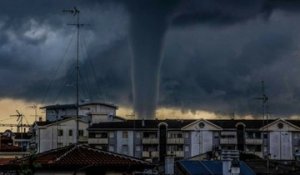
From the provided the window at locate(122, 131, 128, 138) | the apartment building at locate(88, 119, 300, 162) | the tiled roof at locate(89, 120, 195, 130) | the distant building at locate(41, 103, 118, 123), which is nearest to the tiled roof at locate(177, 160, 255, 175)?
the apartment building at locate(88, 119, 300, 162)

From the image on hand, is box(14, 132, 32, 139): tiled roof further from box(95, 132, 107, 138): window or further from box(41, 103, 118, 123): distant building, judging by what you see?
box(95, 132, 107, 138): window

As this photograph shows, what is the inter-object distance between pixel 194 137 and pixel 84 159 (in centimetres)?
→ 8885

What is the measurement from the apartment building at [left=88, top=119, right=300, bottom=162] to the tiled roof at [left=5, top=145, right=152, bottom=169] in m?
86.3

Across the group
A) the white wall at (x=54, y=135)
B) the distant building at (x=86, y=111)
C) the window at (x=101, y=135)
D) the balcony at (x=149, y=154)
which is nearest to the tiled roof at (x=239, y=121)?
the balcony at (x=149, y=154)

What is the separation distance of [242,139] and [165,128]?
1255 centimetres

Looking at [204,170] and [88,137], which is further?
[88,137]

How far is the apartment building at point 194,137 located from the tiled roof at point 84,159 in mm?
86339

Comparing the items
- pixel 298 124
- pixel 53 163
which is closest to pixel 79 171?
pixel 53 163

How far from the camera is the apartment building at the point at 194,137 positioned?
108 m

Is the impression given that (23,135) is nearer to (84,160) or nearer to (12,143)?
(12,143)

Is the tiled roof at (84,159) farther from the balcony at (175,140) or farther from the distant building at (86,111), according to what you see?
the distant building at (86,111)

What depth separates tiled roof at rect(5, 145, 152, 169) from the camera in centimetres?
2081

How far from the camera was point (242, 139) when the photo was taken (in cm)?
10856

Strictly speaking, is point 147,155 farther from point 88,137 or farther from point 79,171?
point 79,171
